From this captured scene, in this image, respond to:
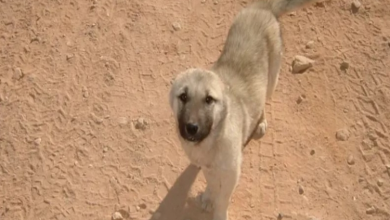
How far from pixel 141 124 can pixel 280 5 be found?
1856 millimetres

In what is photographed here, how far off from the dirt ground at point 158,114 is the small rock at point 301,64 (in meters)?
0.07

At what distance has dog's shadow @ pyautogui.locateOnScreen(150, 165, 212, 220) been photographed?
16.7 ft

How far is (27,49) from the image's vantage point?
6219 mm

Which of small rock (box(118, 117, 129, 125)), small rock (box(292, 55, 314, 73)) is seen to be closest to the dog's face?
small rock (box(118, 117, 129, 125))

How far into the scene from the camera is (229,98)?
429cm

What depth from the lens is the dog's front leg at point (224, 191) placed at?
4.41 meters

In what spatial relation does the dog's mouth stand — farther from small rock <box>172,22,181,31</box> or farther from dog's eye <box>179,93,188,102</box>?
small rock <box>172,22,181,31</box>

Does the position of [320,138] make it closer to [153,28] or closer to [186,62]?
[186,62]

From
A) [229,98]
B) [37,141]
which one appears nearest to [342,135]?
[229,98]

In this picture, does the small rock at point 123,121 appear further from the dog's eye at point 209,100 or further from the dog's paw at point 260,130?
the dog's eye at point 209,100

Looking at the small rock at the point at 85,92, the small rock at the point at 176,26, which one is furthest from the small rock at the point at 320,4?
the small rock at the point at 85,92

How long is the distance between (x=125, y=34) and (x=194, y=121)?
260 centimetres

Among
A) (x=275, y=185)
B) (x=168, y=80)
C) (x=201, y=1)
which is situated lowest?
(x=275, y=185)

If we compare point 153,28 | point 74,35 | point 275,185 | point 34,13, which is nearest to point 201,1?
point 153,28
